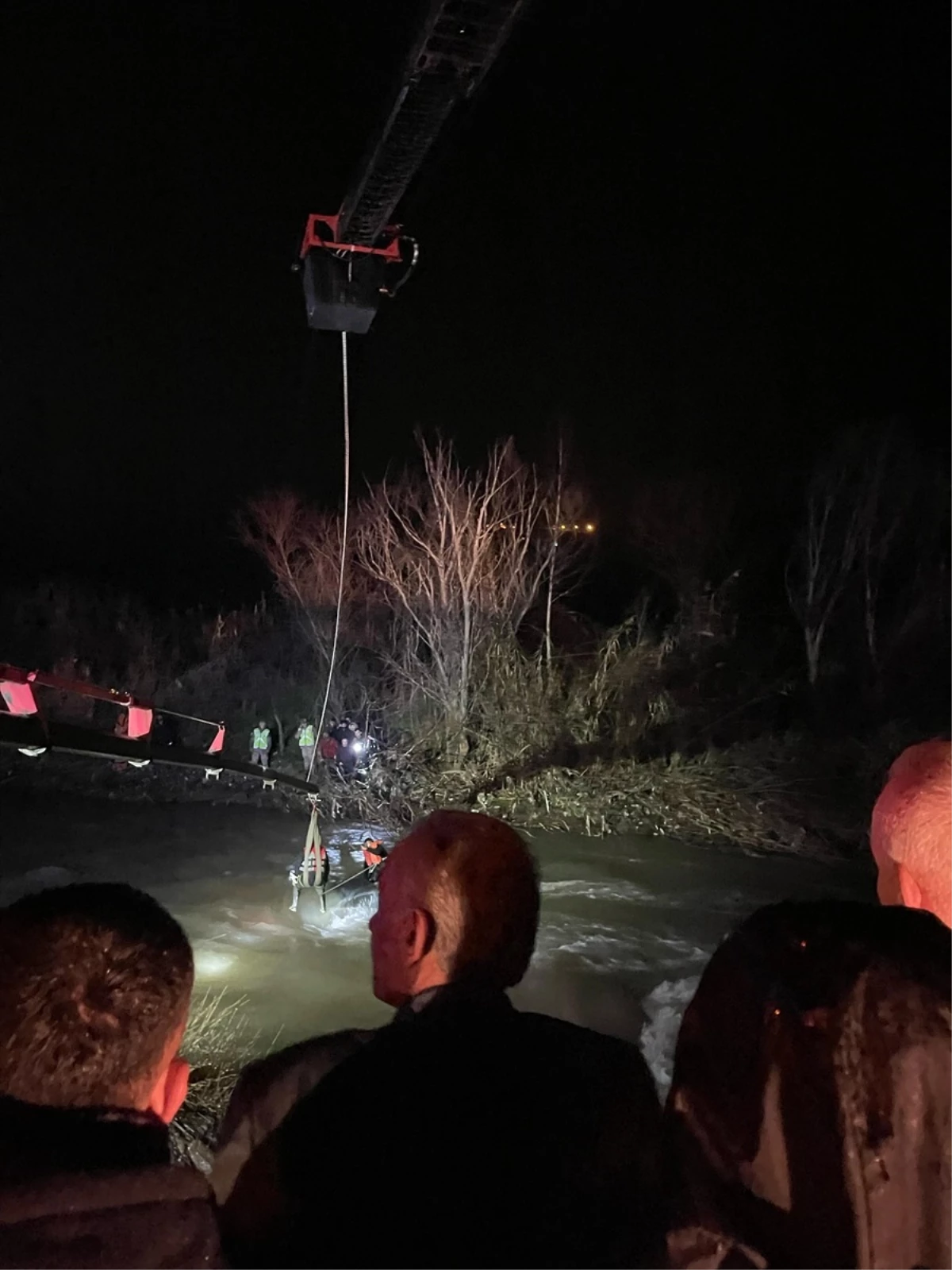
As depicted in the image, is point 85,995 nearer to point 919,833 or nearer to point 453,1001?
point 453,1001

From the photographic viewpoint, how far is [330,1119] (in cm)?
136

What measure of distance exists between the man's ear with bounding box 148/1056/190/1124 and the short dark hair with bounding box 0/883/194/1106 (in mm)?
53

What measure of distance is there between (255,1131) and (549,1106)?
44cm

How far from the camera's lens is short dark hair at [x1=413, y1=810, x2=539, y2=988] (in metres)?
1.57

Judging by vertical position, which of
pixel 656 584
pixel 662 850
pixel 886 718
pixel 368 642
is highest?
pixel 656 584

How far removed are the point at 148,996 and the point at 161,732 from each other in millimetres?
16559

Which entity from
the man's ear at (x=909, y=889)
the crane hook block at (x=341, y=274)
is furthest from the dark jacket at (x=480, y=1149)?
the crane hook block at (x=341, y=274)

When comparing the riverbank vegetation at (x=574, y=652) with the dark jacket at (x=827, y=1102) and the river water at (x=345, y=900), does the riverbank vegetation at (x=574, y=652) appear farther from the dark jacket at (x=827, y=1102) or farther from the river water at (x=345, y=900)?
the dark jacket at (x=827, y=1102)

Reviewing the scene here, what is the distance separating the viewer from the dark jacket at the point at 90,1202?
1022 mm

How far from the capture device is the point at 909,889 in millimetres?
1873

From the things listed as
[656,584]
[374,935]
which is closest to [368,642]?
[656,584]

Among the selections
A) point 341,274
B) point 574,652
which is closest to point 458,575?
point 574,652

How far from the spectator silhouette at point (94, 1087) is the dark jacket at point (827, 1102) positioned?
780 millimetres

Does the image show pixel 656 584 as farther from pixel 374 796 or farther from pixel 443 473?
pixel 374 796
